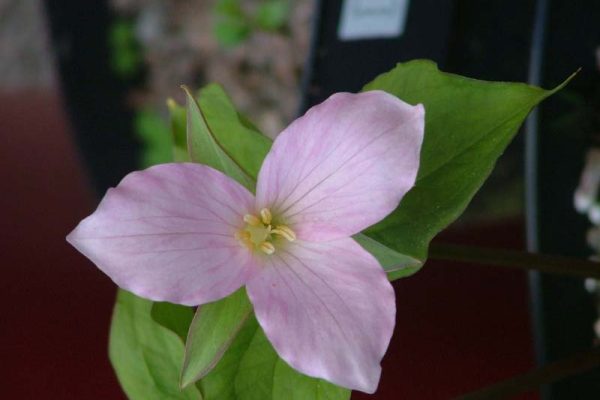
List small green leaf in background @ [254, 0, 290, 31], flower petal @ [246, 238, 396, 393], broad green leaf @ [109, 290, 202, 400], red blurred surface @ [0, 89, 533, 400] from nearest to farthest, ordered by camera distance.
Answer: flower petal @ [246, 238, 396, 393] < broad green leaf @ [109, 290, 202, 400] < red blurred surface @ [0, 89, 533, 400] < small green leaf in background @ [254, 0, 290, 31]

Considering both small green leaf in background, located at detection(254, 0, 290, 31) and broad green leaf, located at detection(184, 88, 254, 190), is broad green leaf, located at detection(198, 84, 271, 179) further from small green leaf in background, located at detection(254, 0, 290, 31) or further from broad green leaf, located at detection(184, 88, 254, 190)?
small green leaf in background, located at detection(254, 0, 290, 31)

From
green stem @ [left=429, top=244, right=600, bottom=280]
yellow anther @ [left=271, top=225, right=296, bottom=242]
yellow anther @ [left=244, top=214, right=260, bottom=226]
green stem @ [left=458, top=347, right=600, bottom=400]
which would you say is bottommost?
green stem @ [left=458, top=347, right=600, bottom=400]

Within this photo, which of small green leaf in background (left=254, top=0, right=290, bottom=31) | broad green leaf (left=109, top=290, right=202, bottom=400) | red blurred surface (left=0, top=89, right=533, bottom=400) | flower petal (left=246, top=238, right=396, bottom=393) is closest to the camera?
flower petal (left=246, top=238, right=396, bottom=393)

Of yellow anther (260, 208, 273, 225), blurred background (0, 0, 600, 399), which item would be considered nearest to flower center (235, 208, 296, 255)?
yellow anther (260, 208, 273, 225)

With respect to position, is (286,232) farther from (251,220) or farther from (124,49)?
(124,49)

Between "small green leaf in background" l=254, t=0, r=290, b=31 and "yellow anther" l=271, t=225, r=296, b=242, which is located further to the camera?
"small green leaf in background" l=254, t=0, r=290, b=31

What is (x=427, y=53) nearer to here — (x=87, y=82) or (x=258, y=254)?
(x=258, y=254)

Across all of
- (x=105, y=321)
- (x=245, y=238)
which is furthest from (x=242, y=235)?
(x=105, y=321)
